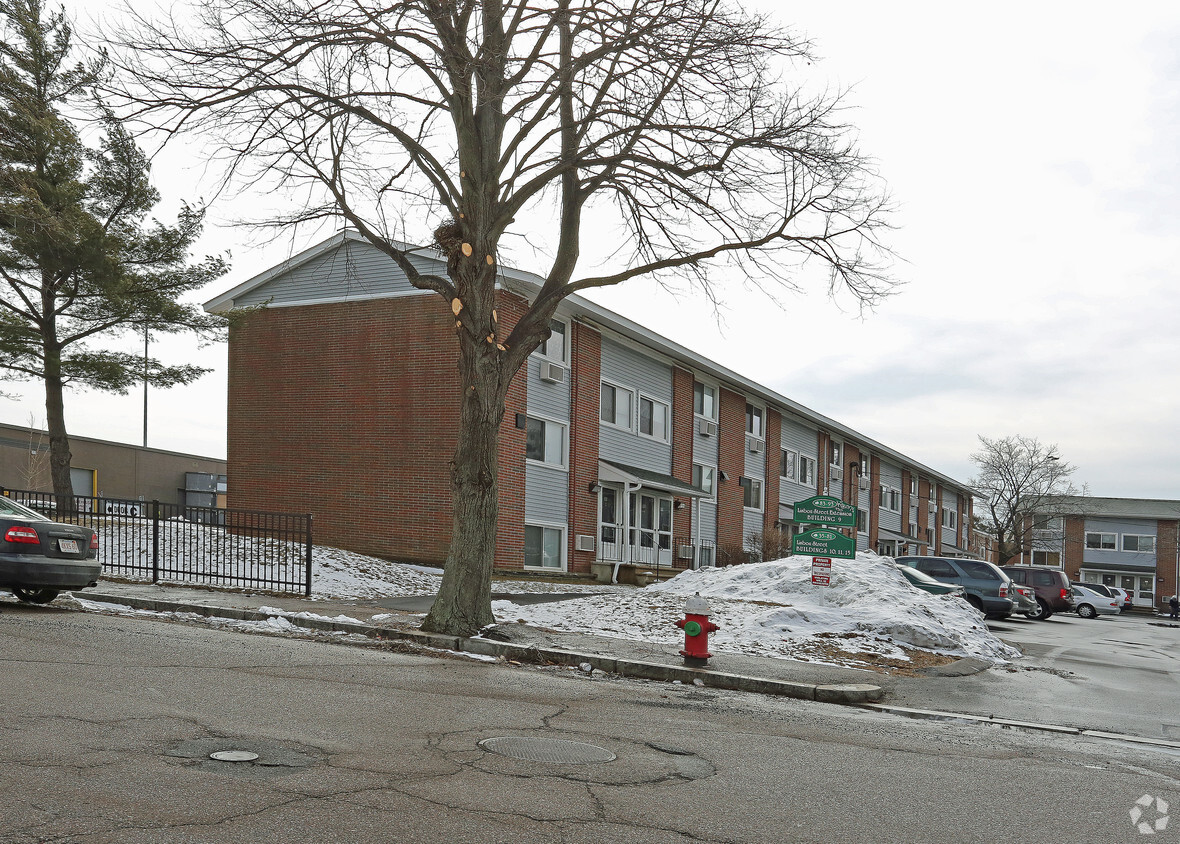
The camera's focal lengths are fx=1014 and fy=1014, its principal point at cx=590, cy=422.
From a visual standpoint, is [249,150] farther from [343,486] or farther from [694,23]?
[343,486]

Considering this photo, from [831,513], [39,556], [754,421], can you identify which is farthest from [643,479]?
[39,556]

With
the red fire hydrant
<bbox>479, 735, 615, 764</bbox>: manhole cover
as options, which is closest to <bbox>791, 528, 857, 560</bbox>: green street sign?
the red fire hydrant

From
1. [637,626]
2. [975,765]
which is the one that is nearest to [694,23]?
[637,626]

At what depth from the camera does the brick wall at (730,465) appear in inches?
1479

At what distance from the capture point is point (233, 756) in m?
5.29

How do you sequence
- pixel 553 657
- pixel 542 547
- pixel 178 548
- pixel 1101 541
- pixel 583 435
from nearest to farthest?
1. pixel 553 657
2. pixel 178 548
3. pixel 542 547
4. pixel 583 435
5. pixel 1101 541

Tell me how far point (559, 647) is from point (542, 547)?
51.0 ft

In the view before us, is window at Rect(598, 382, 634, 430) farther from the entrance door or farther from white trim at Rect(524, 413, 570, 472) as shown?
the entrance door

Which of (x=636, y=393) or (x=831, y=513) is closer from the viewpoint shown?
(x=831, y=513)

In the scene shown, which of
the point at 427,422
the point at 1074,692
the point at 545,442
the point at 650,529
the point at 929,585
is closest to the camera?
the point at 1074,692

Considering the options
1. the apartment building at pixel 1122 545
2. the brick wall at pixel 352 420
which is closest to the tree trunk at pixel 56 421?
the brick wall at pixel 352 420

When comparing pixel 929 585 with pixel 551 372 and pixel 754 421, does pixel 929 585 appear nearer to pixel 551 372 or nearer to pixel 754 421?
pixel 551 372

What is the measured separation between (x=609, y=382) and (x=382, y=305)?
305 inches

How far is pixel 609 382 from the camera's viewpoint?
30.6 metres
